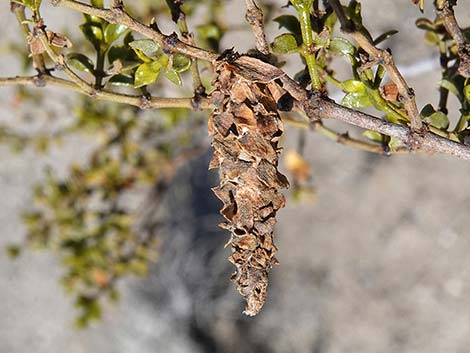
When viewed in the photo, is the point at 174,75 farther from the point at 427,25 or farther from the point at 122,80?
the point at 427,25

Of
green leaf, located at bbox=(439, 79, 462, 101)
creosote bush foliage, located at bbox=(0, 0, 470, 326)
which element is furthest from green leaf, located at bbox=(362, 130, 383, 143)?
green leaf, located at bbox=(439, 79, 462, 101)

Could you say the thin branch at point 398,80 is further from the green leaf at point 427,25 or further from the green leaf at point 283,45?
the green leaf at point 427,25

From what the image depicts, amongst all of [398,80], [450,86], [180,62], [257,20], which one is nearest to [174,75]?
[180,62]

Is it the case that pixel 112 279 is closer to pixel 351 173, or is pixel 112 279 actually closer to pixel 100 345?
pixel 100 345

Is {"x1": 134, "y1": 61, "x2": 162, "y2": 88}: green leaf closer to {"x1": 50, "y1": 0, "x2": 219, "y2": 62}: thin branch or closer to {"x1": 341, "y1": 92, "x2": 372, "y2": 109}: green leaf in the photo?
{"x1": 50, "y1": 0, "x2": 219, "y2": 62}: thin branch

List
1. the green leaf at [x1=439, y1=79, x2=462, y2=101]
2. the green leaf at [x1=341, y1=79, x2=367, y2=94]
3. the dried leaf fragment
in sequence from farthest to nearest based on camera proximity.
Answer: the green leaf at [x1=439, y1=79, x2=462, y2=101] → the green leaf at [x1=341, y1=79, x2=367, y2=94] → the dried leaf fragment

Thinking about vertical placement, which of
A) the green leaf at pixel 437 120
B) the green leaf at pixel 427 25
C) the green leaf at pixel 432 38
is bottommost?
the green leaf at pixel 437 120

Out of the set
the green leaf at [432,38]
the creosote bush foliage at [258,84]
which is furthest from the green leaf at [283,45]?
the green leaf at [432,38]
